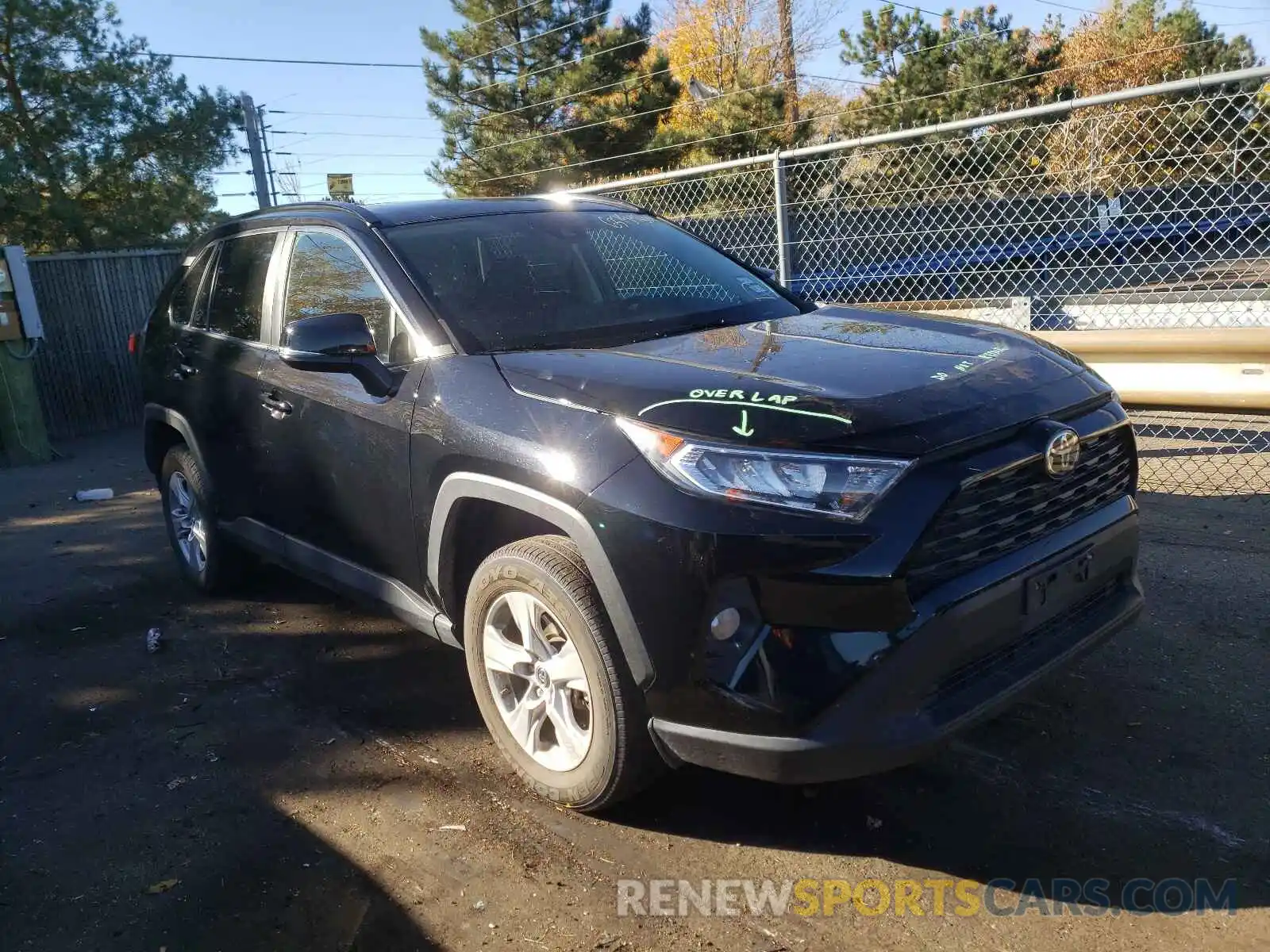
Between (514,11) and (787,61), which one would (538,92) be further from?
(787,61)

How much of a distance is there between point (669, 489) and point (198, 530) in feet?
11.4

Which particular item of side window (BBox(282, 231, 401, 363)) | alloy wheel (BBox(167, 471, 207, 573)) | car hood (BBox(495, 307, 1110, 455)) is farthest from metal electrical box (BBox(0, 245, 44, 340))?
car hood (BBox(495, 307, 1110, 455))

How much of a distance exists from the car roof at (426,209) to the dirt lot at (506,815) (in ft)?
5.83

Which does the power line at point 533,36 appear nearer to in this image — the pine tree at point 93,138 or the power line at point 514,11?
the power line at point 514,11

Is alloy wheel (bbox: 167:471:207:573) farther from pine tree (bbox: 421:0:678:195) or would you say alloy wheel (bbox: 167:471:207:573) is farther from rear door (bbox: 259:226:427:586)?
pine tree (bbox: 421:0:678:195)

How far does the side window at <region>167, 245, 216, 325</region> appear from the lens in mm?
5160

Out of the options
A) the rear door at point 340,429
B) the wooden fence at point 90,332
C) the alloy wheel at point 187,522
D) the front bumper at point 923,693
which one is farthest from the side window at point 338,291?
the wooden fence at point 90,332

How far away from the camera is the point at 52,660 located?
15.5 feet

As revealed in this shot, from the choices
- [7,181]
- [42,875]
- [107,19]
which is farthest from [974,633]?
[107,19]

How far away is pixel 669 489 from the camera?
2617 millimetres

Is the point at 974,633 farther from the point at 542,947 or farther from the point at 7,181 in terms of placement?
the point at 7,181

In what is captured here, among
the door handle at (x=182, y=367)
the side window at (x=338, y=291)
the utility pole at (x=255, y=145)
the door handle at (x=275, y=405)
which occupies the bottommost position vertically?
the door handle at (x=275, y=405)

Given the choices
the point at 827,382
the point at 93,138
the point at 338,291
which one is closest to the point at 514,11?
the point at 93,138

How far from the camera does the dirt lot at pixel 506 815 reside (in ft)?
8.79
